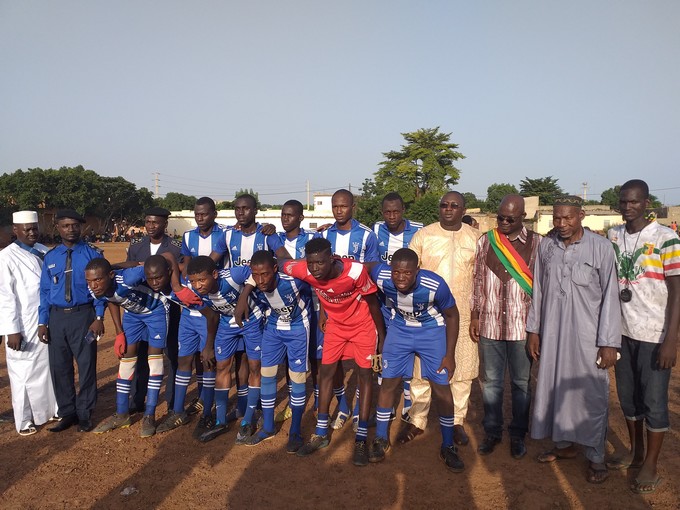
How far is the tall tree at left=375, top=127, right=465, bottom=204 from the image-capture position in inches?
1720

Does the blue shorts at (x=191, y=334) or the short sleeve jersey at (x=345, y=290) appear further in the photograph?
the blue shorts at (x=191, y=334)

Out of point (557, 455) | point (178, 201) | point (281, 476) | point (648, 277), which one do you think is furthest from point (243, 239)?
point (178, 201)

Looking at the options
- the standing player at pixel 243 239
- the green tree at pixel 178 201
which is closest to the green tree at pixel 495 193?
the green tree at pixel 178 201

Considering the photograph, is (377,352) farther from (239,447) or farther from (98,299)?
(98,299)

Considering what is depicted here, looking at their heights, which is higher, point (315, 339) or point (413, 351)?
point (413, 351)

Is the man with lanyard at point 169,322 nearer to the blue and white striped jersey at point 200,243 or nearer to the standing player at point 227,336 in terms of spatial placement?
the blue and white striped jersey at point 200,243

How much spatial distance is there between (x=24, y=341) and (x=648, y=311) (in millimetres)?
6238

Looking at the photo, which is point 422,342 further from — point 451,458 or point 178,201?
point 178,201

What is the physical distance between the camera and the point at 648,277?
147 inches

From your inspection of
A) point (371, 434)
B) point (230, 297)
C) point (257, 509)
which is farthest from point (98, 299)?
point (371, 434)

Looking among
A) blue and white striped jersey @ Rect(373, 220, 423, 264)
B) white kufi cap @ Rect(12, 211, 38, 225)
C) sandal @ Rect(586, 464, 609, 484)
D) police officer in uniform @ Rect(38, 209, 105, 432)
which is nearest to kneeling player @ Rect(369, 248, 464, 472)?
sandal @ Rect(586, 464, 609, 484)

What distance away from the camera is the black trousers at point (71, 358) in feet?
16.5

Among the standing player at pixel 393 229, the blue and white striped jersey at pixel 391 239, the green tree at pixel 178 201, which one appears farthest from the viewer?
the green tree at pixel 178 201

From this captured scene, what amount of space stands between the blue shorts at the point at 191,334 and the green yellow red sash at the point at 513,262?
10.2 ft
